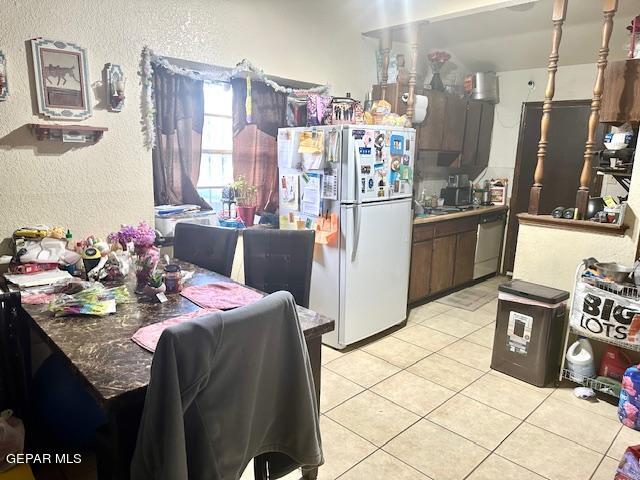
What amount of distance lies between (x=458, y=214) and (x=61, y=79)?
356cm

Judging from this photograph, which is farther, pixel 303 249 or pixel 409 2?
pixel 409 2

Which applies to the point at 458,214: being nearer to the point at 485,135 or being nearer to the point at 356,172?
the point at 485,135

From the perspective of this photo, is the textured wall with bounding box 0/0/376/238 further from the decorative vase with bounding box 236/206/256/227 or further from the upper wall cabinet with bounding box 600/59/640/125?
the upper wall cabinet with bounding box 600/59/640/125

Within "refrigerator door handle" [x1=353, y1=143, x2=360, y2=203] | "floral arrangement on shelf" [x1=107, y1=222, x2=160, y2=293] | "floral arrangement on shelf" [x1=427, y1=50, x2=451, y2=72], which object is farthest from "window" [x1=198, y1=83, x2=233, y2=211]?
"floral arrangement on shelf" [x1=427, y1=50, x2=451, y2=72]

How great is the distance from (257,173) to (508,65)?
10.8 feet

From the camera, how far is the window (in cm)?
323

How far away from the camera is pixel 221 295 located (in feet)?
6.19

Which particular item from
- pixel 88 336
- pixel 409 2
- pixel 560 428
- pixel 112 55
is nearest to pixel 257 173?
pixel 112 55

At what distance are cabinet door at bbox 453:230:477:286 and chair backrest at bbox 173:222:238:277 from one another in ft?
9.33

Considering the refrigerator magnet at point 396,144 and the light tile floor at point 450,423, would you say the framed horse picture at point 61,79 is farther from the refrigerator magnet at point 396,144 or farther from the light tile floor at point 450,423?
the light tile floor at point 450,423

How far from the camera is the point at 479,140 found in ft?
16.6

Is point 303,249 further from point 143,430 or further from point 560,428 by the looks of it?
point 560,428

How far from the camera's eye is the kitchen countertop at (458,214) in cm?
397

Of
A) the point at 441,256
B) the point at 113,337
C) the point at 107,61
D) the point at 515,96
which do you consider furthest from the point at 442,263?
the point at 113,337
